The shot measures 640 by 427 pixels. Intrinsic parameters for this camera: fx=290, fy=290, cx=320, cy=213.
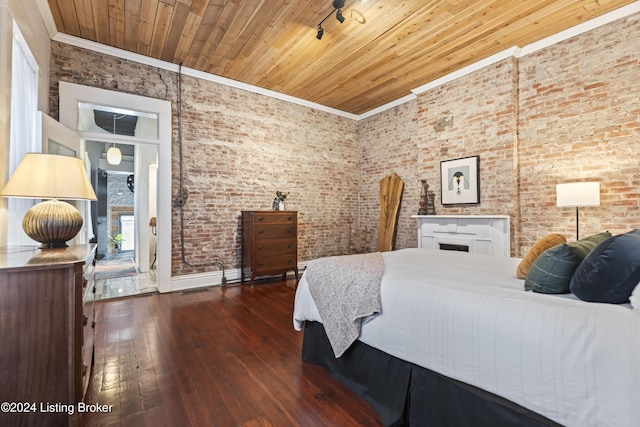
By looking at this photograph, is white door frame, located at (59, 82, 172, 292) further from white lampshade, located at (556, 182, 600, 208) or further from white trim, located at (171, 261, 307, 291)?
white lampshade, located at (556, 182, 600, 208)

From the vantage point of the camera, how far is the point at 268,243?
15.3ft

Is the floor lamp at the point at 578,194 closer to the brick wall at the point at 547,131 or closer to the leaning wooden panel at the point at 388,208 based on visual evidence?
the brick wall at the point at 547,131

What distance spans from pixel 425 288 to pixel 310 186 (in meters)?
4.40

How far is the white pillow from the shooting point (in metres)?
1.06

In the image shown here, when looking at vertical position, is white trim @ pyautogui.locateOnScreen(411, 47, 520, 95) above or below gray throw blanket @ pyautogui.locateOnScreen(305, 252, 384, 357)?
above

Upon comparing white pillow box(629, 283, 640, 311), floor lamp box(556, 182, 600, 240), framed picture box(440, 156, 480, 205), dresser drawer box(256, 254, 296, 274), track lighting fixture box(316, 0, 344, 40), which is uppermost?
track lighting fixture box(316, 0, 344, 40)

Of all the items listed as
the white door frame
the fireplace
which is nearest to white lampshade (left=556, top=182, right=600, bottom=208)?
the fireplace

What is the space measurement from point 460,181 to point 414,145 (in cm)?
126

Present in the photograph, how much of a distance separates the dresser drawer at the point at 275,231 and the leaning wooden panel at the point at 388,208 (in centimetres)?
186

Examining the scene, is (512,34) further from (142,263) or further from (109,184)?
(109,184)

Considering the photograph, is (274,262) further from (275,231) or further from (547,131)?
(547,131)

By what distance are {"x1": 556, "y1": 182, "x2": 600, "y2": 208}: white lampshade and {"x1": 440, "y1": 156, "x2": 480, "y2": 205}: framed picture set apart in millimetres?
1129

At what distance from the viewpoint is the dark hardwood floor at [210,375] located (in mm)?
1639

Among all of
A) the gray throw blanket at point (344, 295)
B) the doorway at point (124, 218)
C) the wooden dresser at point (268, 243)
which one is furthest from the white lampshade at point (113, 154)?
the gray throw blanket at point (344, 295)
